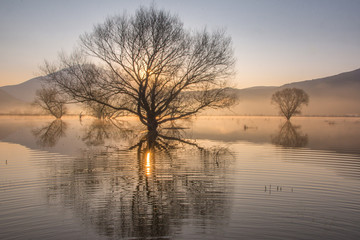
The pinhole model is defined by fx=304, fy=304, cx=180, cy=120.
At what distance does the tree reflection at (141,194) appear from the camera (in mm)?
7062

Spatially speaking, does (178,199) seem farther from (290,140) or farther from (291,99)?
(291,99)

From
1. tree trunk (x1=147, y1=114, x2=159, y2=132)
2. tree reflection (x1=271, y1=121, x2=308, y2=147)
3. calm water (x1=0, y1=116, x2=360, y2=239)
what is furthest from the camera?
tree trunk (x1=147, y1=114, x2=159, y2=132)

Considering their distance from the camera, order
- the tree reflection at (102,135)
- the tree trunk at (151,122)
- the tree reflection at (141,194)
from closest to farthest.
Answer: the tree reflection at (141,194), the tree reflection at (102,135), the tree trunk at (151,122)

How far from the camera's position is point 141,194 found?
9.29 meters

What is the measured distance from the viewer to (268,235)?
6508 millimetres

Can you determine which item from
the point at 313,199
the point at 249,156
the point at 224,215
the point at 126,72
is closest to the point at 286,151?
the point at 249,156

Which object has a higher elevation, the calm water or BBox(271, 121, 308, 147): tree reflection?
BBox(271, 121, 308, 147): tree reflection

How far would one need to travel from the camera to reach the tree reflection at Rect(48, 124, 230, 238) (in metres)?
7.06

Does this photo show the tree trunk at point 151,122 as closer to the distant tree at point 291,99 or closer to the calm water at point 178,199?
the calm water at point 178,199

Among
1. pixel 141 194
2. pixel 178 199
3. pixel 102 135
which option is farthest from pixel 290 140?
pixel 141 194

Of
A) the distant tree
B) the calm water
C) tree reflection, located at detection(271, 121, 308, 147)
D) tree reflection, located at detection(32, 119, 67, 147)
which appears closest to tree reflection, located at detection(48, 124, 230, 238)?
the calm water

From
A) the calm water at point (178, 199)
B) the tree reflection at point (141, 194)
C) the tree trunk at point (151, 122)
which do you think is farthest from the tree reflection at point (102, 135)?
the tree reflection at point (141, 194)

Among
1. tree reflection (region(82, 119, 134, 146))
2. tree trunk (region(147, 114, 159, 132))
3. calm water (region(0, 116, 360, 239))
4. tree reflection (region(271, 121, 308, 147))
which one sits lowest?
calm water (region(0, 116, 360, 239))

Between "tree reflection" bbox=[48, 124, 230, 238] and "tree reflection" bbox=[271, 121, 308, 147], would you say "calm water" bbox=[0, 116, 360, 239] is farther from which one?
"tree reflection" bbox=[271, 121, 308, 147]
